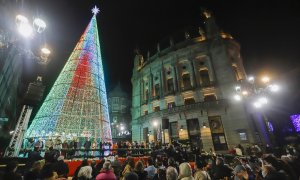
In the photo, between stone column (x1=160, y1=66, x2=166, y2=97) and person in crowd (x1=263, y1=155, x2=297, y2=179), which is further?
stone column (x1=160, y1=66, x2=166, y2=97)

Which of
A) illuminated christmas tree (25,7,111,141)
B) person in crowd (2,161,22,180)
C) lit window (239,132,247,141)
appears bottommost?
person in crowd (2,161,22,180)

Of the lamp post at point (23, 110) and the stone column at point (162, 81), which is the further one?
the stone column at point (162, 81)

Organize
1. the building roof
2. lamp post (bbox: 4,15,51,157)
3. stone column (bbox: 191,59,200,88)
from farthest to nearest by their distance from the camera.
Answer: the building roof, stone column (bbox: 191,59,200,88), lamp post (bbox: 4,15,51,157)

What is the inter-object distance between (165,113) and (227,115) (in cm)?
1055

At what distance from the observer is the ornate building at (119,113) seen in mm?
46309

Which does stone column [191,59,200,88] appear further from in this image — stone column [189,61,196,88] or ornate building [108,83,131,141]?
ornate building [108,83,131,141]

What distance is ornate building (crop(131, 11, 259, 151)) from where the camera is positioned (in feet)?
83.5

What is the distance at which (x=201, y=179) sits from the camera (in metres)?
4.71

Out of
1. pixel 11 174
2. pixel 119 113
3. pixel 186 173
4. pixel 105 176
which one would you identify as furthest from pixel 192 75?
pixel 11 174

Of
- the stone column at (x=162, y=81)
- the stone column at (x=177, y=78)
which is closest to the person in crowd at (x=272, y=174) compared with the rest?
the stone column at (x=177, y=78)

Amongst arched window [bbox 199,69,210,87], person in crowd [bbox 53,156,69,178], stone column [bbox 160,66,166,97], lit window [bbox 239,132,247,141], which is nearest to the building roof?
stone column [bbox 160,66,166,97]

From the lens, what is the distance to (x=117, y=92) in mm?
53875

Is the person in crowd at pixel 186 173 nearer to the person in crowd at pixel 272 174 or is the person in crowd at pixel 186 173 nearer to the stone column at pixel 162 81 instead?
the person in crowd at pixel 272 174

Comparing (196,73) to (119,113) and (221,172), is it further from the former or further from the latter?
(119,113)
